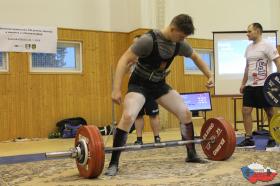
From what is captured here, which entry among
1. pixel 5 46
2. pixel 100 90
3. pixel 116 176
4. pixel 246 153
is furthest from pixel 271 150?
pixel 5 46

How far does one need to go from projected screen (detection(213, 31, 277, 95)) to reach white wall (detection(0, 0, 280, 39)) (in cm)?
192

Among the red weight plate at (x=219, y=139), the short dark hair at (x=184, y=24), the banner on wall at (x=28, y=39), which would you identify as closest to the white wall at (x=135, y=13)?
the banner on wall at (x=28, y=39)

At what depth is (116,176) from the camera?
3.00m

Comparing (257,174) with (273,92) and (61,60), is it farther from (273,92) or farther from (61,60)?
(61,60)

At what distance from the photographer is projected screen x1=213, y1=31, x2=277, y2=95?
21.3 feet

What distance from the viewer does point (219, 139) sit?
3.57 meters

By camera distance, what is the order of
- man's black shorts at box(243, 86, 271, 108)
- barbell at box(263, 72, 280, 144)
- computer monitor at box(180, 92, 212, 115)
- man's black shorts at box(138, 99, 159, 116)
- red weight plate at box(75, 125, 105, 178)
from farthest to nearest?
computer monitor at box(180, 92, 212, 115) < man's black shorts at box(138, 99, 159, 116) < man's black shorts at box(243, 86, 271, 108) < barbell at box(263, 72, 280, 144) < red weight plate at box(75, 125, 105, 178)

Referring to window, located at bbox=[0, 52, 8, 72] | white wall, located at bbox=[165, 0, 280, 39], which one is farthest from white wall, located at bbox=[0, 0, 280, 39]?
window, located at bbox=[0, 52, 8, 72]

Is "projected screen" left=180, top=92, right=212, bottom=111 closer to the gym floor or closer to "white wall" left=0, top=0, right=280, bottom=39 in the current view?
the gym floor

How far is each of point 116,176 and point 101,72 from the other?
16.3ft

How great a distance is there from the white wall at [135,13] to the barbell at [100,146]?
15.2ft

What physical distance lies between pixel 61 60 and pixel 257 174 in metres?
5.46

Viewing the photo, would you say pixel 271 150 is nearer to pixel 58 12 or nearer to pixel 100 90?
pixel 100 90

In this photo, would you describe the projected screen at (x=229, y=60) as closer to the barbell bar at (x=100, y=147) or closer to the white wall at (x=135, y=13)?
the white wall at (x=135, y=13)
